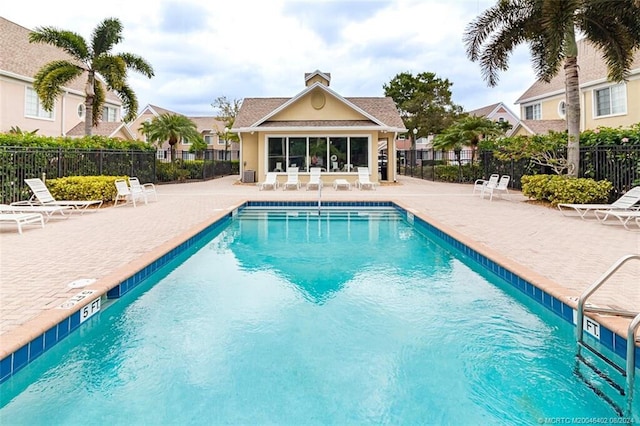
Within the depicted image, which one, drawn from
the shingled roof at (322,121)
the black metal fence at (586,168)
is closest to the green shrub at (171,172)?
the shingled roof at (322,121)

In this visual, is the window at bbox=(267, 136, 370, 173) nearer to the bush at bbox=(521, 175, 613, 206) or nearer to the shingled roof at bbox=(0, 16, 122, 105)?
the bush at bbox=(521, 175, 613, 206)

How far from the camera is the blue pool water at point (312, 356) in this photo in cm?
322

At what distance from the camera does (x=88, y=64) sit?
63.1 ft

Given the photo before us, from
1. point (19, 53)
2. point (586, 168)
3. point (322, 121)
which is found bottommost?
point (586, 168)

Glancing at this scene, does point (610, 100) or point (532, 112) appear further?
point (532, 112)

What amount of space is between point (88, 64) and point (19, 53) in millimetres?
8378

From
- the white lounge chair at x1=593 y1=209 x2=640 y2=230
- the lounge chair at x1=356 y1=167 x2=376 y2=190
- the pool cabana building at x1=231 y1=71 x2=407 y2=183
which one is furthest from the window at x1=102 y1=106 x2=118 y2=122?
the white lounge chair at x1=593 y1=209 x2=640 y2=230

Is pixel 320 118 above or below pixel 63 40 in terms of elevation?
below

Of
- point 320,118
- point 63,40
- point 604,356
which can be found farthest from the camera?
point 320,118

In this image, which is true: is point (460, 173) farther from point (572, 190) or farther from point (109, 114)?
point (109, 114)

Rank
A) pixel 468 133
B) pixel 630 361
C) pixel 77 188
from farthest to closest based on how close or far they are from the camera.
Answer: pixel 468 133 → pixel 77 188 → pixel 630 361

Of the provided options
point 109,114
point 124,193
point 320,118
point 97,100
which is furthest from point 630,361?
point 109,114

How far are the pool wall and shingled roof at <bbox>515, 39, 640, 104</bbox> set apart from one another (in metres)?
16.9

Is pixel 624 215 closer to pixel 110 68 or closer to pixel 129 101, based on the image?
pixel 110 68
